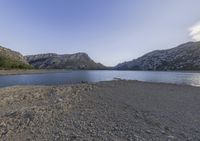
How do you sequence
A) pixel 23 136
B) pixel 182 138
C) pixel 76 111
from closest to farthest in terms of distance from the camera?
1. pixel 182 138
2. pixel 23 136
3. pixel 76 111

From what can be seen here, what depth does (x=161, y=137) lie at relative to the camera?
8.05 metres

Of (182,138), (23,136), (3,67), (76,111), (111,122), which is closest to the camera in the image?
(182,138)

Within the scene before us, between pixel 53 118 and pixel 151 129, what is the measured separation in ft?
16.3

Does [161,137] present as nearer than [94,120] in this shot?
Yes

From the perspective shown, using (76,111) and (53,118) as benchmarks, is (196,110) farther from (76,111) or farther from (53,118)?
(53,118)

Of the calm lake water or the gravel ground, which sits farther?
the calm lake water

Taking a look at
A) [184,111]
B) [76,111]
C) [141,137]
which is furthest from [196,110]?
[76,111]

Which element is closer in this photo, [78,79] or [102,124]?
[102,124]

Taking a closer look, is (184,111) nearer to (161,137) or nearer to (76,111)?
(161,137)

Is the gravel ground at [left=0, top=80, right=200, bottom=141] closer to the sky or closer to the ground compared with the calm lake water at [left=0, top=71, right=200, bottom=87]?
closer to the sky

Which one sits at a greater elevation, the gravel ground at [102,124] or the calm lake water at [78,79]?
the gravel ground at [102,124]

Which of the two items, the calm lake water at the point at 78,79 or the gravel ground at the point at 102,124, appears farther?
the calm lake water at the point at 78,79

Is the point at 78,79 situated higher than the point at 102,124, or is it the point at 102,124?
the point at 102,124

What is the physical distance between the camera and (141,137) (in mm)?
8078
